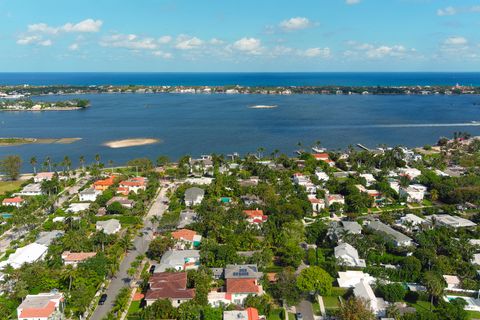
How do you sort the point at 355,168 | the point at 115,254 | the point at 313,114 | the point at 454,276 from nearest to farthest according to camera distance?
1. the point at 454,276
2. the point at 115,254
3. the point at 355,168
4. the point at 313,114

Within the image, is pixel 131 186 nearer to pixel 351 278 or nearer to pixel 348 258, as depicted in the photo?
pixel 348 258

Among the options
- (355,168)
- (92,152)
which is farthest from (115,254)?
(92,152)

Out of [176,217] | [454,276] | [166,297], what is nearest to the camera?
[166,297]

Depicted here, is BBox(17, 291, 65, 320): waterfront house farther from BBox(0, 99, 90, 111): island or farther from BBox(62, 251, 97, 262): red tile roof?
BBox(0, 99, 90, 111): island

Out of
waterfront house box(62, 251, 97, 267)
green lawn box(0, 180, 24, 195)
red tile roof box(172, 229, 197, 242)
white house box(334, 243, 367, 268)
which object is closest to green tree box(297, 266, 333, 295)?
white house box(334, 243, 367, 268)

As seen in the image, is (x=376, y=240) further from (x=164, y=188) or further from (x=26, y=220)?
(x=26, y=220)

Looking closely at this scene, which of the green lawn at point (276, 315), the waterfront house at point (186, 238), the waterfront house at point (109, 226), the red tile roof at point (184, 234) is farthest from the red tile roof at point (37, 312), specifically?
the green lawn at point (276, 315)
